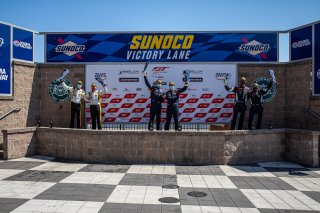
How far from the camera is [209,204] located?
22.2ft

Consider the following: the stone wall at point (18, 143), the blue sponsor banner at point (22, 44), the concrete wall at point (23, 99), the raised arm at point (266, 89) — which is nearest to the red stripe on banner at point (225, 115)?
the raised arm at point (266, 89)

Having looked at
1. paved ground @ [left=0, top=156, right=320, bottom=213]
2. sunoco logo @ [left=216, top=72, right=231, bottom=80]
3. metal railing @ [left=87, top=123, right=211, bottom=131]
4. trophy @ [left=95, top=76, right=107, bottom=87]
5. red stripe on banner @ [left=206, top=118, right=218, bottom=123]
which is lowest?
paved ground @ [left=0, top=156, right=320, bottom=213]

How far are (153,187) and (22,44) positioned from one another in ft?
32.7

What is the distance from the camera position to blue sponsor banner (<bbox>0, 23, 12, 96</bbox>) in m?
12.9

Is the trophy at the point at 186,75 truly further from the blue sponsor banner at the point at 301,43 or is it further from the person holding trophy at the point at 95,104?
the blue sponsor banner at the point at 301,43

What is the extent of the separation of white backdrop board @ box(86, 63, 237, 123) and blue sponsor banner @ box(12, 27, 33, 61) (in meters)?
2.97

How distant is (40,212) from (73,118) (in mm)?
7641

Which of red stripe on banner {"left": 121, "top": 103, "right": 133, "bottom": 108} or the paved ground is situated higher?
red stripe on banner {"left": 121, "top": 103, "right": 133, "bottom": 108}

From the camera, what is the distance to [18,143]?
39.3 ft

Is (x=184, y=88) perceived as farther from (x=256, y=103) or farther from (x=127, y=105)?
(x=256, y=103)

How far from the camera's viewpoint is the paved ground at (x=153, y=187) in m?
6.57

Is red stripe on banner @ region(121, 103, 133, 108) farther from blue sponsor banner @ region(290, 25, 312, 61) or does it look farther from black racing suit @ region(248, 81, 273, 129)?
blue sponsor banner @ region(290, 25, 312, 61)

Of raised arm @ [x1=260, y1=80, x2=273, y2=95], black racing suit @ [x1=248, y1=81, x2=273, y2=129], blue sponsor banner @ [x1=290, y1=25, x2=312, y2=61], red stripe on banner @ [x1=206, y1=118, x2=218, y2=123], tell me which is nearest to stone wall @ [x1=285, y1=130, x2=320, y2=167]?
black racing suit @ [x1=248, y1=81, x2=273, y2=129]

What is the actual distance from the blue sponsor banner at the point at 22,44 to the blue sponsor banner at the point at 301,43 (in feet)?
41.4
